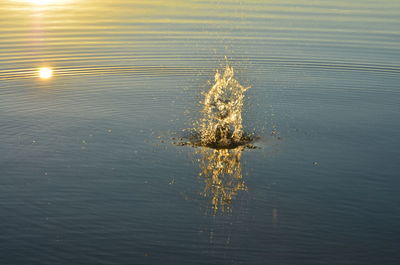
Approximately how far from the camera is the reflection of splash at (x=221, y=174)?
776 inches

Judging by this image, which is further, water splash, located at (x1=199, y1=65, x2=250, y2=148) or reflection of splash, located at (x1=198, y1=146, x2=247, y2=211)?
→ water splash, located at (x1=199, y1=65, x2=250, y2=148)

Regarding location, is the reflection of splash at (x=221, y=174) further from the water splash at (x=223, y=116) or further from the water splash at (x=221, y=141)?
the water splash at (x=223, y=116)

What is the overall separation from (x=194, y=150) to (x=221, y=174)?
7.07ft

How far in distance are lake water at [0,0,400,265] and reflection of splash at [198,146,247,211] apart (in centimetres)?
7

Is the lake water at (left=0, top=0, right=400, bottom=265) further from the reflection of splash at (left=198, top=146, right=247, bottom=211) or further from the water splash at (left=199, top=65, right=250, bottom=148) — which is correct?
the water splash at (left=199, top=65, right=250, bottom=148)

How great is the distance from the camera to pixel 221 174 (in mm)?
21453

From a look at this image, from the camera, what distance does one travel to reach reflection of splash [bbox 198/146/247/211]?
19.7 meters

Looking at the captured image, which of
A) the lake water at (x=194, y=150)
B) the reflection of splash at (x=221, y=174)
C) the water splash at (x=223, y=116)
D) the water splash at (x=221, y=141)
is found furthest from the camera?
the water splash at (x=223, y=116)

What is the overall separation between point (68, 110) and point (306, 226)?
12592mm

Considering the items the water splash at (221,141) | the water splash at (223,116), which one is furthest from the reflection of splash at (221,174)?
the water splash at (223,116)

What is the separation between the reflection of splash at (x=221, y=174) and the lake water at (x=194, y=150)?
0.07m

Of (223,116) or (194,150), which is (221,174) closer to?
(194,150)

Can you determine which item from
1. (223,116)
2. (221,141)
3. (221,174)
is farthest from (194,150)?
(223,116)

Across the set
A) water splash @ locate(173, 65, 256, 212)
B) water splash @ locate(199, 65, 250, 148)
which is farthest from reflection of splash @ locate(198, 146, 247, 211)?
water splash @ locate(199, 65, 250, 148)
